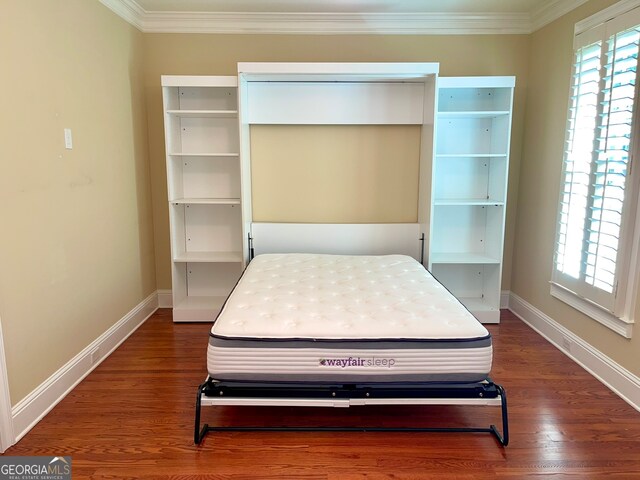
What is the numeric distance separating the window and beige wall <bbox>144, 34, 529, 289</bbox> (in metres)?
0.81

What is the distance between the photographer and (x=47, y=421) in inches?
86.9

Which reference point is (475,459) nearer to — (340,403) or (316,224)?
(340,403)

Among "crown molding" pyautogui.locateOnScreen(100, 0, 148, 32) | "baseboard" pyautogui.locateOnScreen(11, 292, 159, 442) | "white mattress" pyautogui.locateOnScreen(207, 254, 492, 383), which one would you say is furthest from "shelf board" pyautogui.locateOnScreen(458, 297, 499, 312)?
"crown molding" pyautogui.locateOnScreen(100, 0, 148, 32)

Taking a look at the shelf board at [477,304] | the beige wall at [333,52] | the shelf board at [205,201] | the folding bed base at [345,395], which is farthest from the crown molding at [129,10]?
the shelf board at [477,304]

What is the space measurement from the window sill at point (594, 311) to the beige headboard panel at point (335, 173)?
128 cm

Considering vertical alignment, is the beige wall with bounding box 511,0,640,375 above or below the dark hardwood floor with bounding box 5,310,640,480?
above

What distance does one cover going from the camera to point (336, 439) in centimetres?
208

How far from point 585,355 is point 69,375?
3232 millimetres

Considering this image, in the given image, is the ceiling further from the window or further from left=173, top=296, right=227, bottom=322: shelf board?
left=173, top=296, right=227, bottom=322: shelf board

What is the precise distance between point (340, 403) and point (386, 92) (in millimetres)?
2580

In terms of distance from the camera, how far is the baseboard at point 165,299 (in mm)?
3928

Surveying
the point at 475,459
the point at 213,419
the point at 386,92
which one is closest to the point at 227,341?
the point at 213,419

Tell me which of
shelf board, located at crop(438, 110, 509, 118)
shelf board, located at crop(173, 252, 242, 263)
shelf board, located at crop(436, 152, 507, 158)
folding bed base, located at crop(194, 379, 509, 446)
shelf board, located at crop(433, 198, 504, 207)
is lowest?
folding bed base, located at crop(194, 379, 509, 446)

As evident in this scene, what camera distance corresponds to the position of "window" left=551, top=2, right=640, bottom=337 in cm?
240
